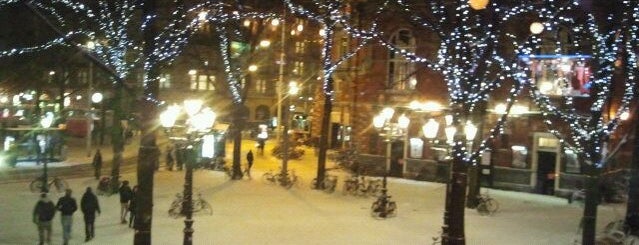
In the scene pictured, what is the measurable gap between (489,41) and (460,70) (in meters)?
0.87

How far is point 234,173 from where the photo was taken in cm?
3581

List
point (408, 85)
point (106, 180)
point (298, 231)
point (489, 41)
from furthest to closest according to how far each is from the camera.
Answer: point (408, 85), point (106, 180), point (298, 231), point (489, 41)

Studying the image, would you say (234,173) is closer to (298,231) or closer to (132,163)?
(132,163)

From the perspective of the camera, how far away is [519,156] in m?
34.8

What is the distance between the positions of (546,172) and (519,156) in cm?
142

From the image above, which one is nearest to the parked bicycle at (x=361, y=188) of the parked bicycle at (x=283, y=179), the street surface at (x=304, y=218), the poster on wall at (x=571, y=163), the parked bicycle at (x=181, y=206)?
the street surface at (x=304, y=218)

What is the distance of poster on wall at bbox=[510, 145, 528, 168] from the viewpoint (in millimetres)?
34688

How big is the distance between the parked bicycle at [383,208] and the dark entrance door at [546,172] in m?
11.8

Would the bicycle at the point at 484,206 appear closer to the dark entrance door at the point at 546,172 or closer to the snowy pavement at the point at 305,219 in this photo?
the snowy pavement at the point at 305,219

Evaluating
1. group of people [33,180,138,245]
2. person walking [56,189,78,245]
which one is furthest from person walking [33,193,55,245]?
person walking [56,189,78,245]

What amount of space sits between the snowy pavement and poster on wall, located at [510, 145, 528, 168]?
59.8 inches

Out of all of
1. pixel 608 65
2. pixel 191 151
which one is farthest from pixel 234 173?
pixel 608 65

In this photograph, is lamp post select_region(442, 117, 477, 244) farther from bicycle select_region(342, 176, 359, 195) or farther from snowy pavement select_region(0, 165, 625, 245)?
bicycle select_region(342, 176, 359, 195)

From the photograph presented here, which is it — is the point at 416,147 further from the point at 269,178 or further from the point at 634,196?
the point at 634,196
